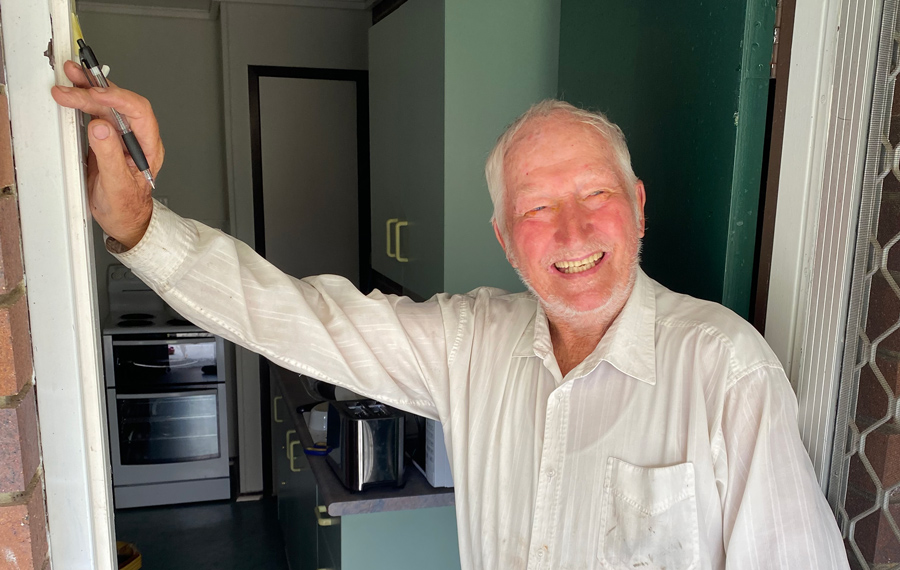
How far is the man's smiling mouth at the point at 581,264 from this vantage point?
1.15 meters

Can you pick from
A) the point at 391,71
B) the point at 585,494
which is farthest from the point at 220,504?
the point at 585,494

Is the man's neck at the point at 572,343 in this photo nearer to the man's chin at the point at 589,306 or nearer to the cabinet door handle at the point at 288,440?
the man's chin at the point at 589,306

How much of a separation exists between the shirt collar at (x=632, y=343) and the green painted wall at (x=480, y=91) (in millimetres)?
774

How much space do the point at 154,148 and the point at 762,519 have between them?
91 centimetres

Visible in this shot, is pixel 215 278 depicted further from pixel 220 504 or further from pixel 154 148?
pixel 220 504

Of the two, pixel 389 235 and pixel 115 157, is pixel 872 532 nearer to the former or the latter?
pixel 115 157

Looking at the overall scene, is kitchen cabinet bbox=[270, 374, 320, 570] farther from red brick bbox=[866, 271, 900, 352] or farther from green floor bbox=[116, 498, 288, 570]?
red brick bbox=[866, 271, 900, 352]

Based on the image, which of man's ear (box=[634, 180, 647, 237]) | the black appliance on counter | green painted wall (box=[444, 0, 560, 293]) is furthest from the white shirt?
green painted wall (box=[444, 0, 560, 293])

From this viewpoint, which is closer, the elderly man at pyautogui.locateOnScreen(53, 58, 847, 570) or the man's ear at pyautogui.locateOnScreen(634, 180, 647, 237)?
the elderly man at pyautogui.locateOnScreen(53, 58, 847, 570)

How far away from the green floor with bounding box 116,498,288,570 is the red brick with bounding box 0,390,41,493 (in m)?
2.78

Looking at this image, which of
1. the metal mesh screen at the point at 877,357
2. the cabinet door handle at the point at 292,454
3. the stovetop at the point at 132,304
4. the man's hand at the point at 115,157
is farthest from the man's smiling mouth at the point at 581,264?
the stovetop at the point at 132,304

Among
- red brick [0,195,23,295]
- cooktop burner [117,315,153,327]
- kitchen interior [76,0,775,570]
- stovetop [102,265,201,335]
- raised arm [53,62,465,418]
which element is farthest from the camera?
stovetop [102,265,201,335]

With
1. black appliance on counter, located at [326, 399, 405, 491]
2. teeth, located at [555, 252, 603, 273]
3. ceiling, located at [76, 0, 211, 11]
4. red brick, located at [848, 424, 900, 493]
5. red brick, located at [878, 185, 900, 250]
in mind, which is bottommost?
black appliance on counter, located at [326, 399, 405, 491]

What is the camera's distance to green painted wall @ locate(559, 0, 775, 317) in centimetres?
121
